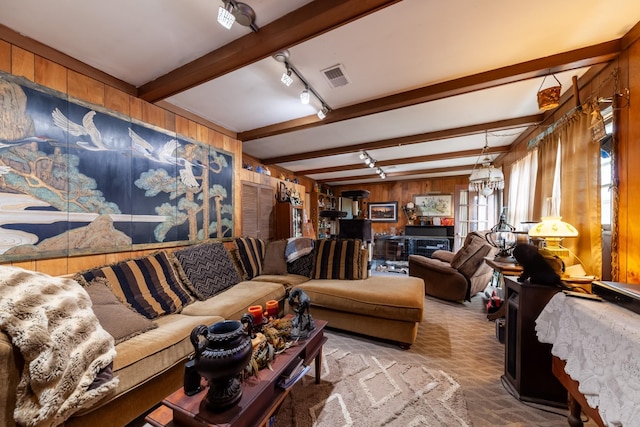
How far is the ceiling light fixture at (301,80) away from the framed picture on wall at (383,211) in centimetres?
504

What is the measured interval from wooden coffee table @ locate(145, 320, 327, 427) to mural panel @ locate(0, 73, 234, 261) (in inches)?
64.0

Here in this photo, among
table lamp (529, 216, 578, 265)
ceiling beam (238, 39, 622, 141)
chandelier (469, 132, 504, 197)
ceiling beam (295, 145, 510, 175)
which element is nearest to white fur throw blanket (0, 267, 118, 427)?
ceiling beam (238, 39, 622, 141)

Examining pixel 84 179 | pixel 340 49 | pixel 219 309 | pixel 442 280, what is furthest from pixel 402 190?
pixel 84 179

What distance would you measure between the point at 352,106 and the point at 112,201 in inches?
100

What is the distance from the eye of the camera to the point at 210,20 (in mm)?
1462

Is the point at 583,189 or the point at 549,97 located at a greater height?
the point at 549,97

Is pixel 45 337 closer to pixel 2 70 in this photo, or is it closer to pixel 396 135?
pixel 2 70

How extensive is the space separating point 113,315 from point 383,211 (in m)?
6.71

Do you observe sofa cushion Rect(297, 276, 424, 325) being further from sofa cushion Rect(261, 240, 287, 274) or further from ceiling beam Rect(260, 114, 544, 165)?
ceiling beam Rect(260, 114, 544, 165)

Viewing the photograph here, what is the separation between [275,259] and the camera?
3.24 metres

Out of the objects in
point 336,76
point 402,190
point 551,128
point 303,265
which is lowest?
point 303,265

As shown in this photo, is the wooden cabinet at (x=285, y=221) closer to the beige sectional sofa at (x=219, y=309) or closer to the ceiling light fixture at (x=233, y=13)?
the beige sectional sofa at (x=219, y=309)

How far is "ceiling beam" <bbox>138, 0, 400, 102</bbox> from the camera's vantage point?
1.23 metres

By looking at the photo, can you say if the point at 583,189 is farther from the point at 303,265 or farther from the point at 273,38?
the point at 303,265
